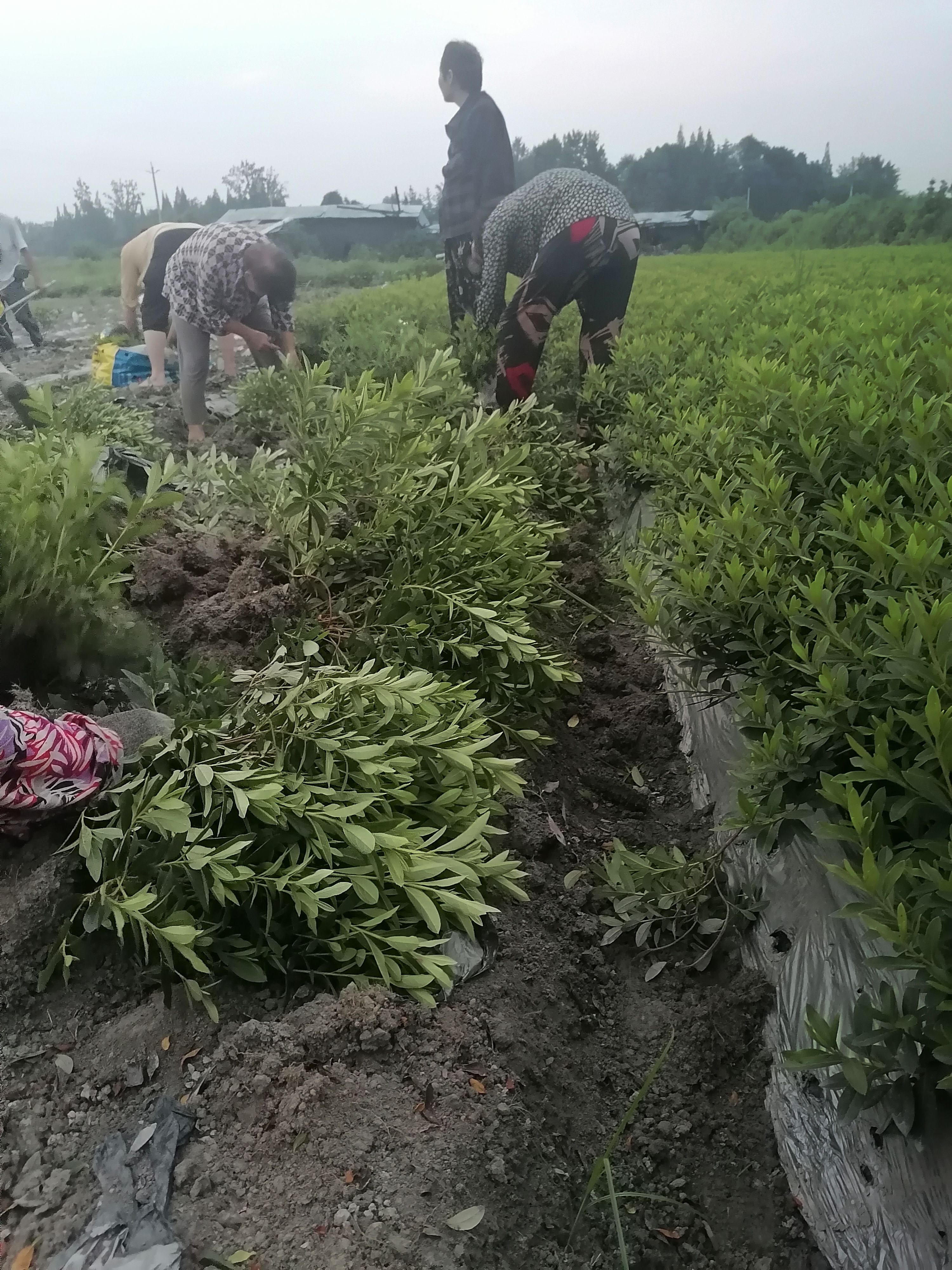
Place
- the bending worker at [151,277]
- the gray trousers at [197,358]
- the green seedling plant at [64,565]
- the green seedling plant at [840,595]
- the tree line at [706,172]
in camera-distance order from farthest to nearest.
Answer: the tree line at [706,172] < the gray trousers at [197,358] < the bending worker at [151,277] < the green seedling plant at [64,565] < the green seedling plant at [840,595]

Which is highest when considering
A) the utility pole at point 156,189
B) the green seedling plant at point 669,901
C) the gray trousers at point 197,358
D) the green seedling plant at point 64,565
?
the utility pole at point 156,189

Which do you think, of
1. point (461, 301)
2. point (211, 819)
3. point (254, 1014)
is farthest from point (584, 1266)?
point (461, 301)

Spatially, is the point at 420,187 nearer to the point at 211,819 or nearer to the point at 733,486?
the point at 733,486

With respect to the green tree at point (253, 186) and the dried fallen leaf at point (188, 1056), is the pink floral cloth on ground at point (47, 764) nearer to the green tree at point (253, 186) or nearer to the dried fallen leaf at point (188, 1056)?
the dried fallen leaf at point (188, 1056)

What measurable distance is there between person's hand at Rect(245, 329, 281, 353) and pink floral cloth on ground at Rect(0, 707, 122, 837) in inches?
111

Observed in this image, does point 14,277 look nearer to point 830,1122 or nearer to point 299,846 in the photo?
point 299,846

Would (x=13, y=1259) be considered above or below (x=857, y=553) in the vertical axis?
below

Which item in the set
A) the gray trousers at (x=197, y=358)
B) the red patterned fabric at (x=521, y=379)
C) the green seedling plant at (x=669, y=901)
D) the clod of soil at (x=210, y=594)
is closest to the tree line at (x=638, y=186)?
the gray trousers at (x=197, y=358)

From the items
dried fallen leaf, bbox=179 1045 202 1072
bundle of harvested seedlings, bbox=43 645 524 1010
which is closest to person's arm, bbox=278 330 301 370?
bundle of harvested seedlings, bbox=43 645 524 1010

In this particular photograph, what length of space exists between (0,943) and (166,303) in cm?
314

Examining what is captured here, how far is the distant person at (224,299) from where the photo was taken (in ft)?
12.5

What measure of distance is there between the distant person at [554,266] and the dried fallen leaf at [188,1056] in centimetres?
372

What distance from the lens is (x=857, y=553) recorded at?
171cm

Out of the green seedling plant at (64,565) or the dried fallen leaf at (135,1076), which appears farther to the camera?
the green seedling plant at (64,565)
